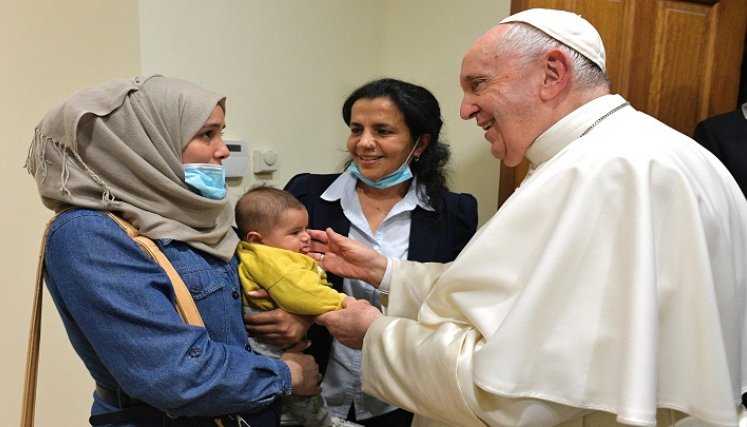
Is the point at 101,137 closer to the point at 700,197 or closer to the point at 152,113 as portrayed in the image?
the point at 152,113

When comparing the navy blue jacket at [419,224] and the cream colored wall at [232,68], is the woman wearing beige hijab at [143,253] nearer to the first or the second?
the navy blue jacket at [419,224]

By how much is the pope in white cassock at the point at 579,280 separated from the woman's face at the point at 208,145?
625 mm

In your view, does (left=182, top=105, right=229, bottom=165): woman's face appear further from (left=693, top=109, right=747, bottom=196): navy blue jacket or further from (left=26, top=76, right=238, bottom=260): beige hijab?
(left=693, top=109, right=747, bottom=196): navy blue jacket

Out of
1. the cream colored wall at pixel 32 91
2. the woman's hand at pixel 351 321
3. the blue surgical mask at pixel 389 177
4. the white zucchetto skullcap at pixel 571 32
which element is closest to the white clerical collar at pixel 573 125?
the white zucchetto skullcap at pixel 571 32

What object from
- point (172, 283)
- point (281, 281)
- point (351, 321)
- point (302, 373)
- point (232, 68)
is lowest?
point (302, 373)

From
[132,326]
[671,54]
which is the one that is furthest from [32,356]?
[671,54]

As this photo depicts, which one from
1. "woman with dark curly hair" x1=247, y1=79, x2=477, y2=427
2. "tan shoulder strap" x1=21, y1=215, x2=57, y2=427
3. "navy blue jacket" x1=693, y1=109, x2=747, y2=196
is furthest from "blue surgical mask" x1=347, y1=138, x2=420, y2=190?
"navy blue jacket" x1=693, y1=109, x2=747, y2=196

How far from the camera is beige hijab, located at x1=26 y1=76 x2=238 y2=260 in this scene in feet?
3.64

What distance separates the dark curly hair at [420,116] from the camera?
2020 mm

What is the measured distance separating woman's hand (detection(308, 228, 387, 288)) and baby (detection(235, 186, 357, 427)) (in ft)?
0.37

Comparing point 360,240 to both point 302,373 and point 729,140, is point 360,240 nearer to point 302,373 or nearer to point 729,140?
point 302,373

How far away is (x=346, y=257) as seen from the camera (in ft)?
5.95

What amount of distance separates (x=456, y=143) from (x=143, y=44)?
5.05ft

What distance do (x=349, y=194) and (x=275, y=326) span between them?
0.69m
